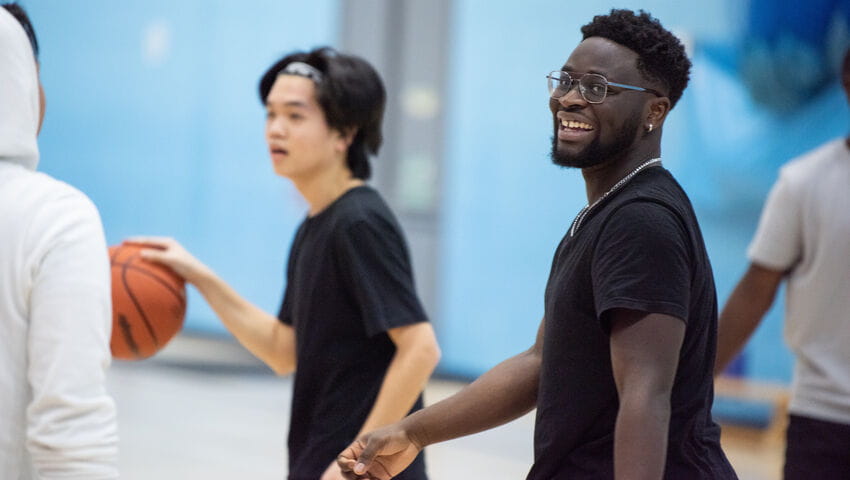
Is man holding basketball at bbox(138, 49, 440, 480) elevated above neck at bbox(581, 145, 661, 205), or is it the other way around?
neck at bbox(581, 145, 661, 205)

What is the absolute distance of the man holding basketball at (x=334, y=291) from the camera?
298cm

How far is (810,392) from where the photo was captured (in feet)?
10.4

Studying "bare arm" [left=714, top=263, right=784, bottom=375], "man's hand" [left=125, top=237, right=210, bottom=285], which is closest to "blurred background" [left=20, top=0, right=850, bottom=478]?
"bare arm" [left=714, top=263, right=784, bottom=375]

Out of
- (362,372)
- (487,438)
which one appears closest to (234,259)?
(487,438)

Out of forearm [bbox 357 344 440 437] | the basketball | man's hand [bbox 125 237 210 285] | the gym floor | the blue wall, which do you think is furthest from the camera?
the blue wall

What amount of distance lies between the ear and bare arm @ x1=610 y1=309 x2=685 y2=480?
1.32ft

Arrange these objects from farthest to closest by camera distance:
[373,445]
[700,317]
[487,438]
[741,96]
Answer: [741,96] < [487,438] < [373,445] < [700,317]

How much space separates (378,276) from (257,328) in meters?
0.53

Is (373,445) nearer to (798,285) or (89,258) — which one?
(89,258)

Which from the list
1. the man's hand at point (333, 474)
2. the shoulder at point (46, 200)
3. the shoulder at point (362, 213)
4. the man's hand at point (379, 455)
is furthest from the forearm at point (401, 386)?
the shoulder at point (46, 200)

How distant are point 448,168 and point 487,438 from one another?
2.73 metres

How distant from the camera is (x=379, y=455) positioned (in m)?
2.14

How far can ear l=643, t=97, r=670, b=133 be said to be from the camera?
6.57 feet

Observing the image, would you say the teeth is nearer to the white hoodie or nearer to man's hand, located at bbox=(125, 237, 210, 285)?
the white hoodie
